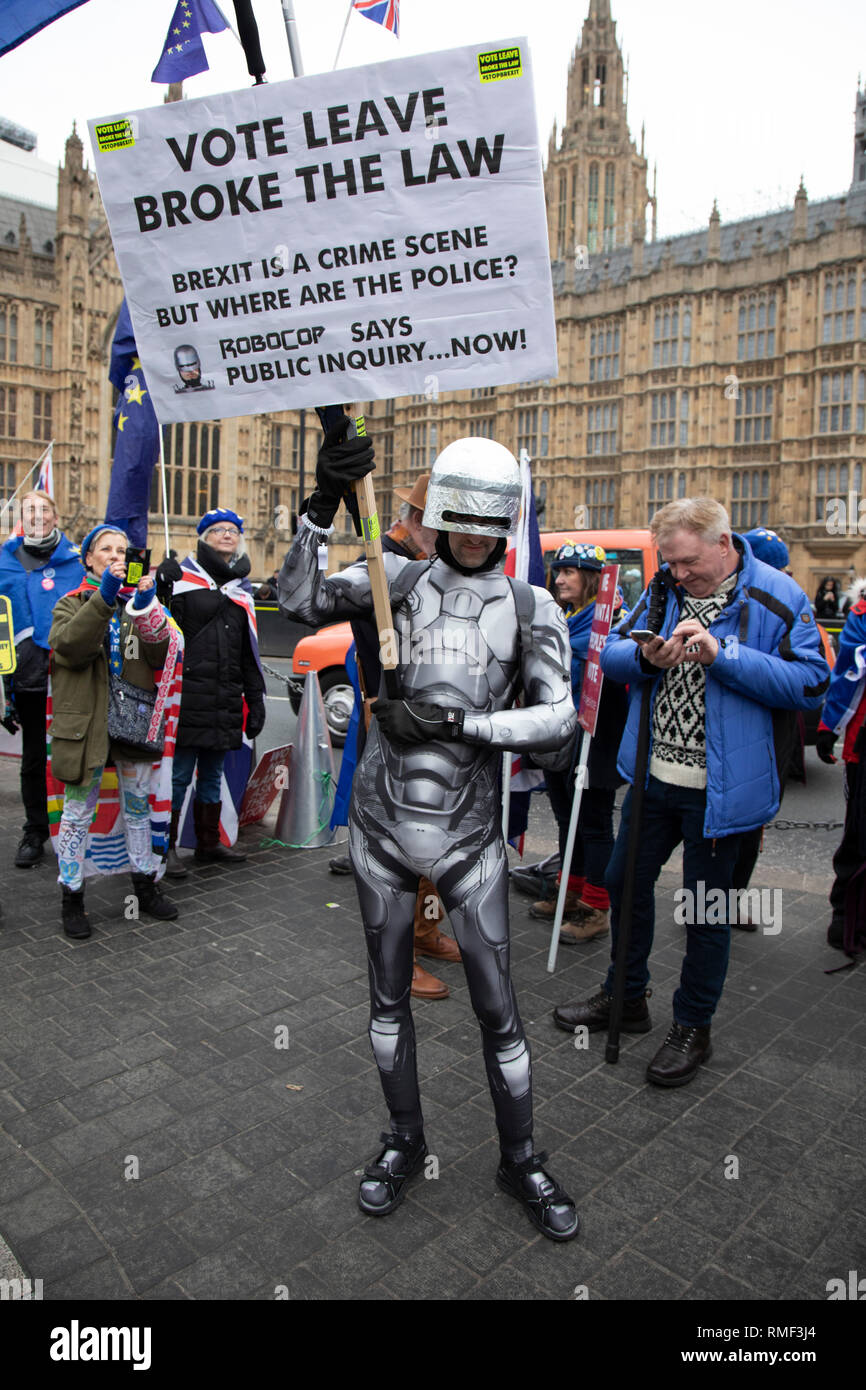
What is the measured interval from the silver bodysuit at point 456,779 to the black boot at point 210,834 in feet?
11.6

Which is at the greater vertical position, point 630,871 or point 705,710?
point 705,710

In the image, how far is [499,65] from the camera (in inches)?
99.4

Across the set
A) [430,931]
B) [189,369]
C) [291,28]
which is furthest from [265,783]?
[291,28]

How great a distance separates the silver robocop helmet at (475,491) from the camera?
2.57m

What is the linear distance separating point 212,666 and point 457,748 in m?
3.52

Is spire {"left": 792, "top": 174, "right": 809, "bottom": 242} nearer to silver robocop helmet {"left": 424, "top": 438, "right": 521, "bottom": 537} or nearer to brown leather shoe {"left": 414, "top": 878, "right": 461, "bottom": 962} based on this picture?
brown leather shoe {"left": 414, "top": 878, "right": 461, "bottom": 962}

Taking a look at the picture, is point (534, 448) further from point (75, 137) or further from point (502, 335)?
point (502, 335)

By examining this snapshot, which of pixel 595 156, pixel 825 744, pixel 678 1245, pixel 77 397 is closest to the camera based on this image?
pixel 678 1245

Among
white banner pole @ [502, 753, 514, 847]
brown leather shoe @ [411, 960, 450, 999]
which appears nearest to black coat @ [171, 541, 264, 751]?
white banner pole @ [502, 753, 514, 847]

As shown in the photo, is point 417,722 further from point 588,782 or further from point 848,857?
point 848,857

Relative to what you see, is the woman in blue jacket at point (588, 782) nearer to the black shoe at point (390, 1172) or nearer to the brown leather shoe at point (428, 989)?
the brown leather shoe at point (428, 989)

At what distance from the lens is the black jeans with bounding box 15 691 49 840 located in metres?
6.07

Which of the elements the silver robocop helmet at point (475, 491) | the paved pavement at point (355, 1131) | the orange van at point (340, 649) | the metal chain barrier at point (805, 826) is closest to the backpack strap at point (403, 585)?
the silver robocop helmet at point (475, 491)
